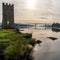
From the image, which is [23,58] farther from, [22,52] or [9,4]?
[9,4]

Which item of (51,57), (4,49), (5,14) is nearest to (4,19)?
(5,14)

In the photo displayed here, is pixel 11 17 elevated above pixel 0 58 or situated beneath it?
elevated above

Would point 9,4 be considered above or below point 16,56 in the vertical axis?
above

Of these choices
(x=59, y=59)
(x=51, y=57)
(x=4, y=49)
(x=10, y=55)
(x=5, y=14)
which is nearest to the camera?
(x=10, y=55)

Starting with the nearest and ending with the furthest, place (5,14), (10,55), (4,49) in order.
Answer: (10,55) → (4,49) → (5,14)

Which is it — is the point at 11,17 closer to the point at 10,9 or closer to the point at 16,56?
the point at 10,9

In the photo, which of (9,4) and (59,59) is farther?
(9,4)

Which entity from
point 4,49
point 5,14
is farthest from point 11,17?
point 4,49

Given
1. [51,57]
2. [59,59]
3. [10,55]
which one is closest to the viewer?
[10,55]

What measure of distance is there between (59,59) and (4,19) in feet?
110

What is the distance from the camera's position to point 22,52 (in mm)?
26297

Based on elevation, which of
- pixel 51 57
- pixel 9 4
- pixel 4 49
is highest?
pixel 9 4

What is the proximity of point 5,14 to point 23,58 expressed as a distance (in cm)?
3581

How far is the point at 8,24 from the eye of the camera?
6119 centimetres
